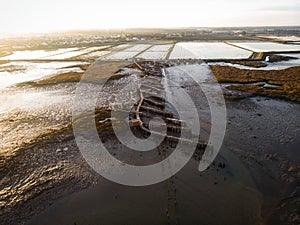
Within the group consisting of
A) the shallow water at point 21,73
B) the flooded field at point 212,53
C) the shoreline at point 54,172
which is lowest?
the shallow water at point 21,73

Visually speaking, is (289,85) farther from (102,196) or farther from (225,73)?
(102,196)

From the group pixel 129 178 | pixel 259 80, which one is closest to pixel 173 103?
pixel 129 178

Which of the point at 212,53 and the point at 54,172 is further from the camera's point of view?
the point at 212,53

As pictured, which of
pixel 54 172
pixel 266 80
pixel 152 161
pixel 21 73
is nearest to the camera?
pixel 54 172

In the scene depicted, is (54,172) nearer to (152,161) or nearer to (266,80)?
(152,161)

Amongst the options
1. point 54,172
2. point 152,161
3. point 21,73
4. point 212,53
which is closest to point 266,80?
point 152,161

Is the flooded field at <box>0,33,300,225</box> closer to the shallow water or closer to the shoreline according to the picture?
the shoreline

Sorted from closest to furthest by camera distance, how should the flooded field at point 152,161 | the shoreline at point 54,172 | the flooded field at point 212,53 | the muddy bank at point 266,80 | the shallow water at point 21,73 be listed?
the flooded field at point 152,161 < the shoreline at point 54,172 < the muddy bank at point 266,80 < the shallow water at point 21,73 < the flooded field at point 212,53

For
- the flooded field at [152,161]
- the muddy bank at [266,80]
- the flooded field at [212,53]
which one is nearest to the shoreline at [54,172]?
the flooded field at [152,161]

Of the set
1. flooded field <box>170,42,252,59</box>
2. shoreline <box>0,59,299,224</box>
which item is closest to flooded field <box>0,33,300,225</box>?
shoreline <box>0,59,299,224</box>

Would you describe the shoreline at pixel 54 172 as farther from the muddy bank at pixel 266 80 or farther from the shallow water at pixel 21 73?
the shallow water at pixel 21 73

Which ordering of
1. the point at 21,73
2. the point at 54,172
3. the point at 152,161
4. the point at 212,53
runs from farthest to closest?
the point at 212,53 → the point at 21,73 → the point at 152,161 → the point at 54,172

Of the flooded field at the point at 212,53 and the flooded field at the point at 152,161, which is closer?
the flooded field at the point at 152,161
